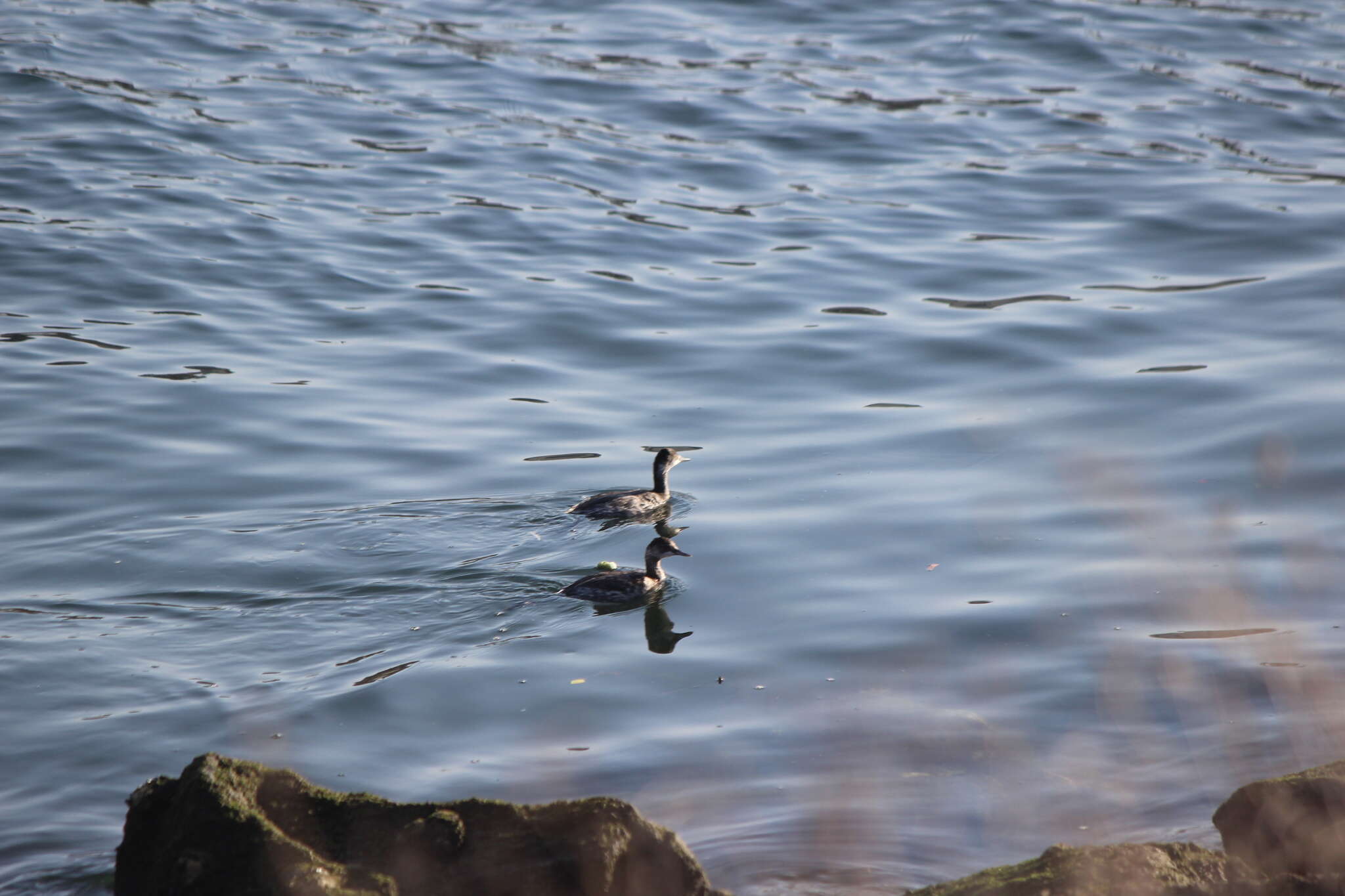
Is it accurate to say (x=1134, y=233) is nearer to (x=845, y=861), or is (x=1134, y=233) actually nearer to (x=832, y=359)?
(x=832, y=359)

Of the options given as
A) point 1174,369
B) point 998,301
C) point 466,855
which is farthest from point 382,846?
point 998,301

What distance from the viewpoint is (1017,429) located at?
11.9 metres

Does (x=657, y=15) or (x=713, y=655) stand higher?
(x=657, y=15)

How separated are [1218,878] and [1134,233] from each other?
45.8ft

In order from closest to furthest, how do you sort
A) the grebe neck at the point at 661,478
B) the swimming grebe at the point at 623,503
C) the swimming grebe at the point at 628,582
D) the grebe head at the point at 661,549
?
1. the swimming grebe at the point at 628,582
2. the grebe head at the point at 661,549
3. the swimming grebe at the point at 623,503
4. the grebe neck at the point at 661,478

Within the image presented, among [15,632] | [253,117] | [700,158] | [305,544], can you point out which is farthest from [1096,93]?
[15,632]

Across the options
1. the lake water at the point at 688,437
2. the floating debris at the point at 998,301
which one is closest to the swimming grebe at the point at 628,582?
the lake water at the point at 688,437

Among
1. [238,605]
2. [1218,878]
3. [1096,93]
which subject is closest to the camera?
[1218,878]

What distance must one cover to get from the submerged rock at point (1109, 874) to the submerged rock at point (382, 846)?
101cm

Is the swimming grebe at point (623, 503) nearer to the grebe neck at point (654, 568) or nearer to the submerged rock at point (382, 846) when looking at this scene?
the grebe neck at point (654, 568)

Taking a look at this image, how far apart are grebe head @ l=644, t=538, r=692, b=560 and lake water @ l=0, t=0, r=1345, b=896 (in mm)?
215

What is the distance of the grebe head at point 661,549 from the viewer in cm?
987

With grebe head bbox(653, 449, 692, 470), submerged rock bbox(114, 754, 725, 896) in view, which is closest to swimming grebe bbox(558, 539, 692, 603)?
grebe head bbox(653, 449, 692, 470)

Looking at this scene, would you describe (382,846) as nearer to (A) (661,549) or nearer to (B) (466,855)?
(B) (466,855)
